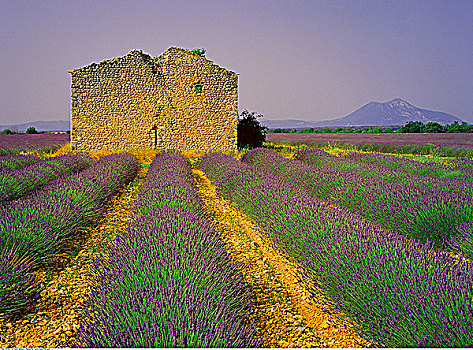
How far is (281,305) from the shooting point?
2.42m

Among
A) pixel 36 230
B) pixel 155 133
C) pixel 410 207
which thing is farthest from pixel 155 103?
pixel 410 207

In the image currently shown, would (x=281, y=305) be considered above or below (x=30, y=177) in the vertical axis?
below

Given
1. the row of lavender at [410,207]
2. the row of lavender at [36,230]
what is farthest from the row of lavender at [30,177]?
the row of lavender at [410,207]

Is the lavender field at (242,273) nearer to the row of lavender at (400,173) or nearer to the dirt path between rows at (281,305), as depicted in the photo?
the dirt path between rows at (281,305)

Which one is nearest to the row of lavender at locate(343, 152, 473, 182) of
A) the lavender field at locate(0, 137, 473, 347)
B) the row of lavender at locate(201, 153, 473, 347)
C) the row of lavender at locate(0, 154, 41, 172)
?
the lavender field at locate(0, 137, 473, 347)

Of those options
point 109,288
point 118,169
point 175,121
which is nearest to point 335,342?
point 109,288

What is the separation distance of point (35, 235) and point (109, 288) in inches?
58.0

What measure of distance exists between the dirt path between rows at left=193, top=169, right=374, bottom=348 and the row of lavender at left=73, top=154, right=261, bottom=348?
225 mm

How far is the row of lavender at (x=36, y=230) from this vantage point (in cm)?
240

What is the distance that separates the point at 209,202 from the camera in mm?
5488

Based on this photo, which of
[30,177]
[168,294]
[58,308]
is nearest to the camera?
[168,294]

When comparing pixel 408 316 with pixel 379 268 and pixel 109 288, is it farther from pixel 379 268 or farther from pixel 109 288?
pixel 109 288

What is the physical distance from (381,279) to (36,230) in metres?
2.84

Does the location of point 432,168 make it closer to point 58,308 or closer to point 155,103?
point 58,308
